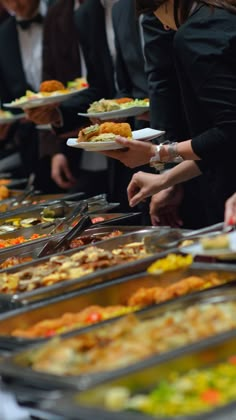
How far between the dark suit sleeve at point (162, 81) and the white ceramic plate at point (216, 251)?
1460 mm

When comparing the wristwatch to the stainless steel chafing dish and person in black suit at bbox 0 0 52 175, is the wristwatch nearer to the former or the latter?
the stainless steel chafing dish

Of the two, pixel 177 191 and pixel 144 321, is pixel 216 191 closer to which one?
pixel 177 191

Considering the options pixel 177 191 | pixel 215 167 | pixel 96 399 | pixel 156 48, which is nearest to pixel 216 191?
pixel 215 167

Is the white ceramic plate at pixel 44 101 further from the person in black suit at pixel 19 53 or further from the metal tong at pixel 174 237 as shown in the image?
the metal tong at pixel 174 237

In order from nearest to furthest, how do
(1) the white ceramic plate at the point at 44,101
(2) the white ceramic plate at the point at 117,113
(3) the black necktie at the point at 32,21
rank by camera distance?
(2) the white ceramic plate at the point at 117,113 < (1) the white ceramic plate at the point at 44,101 < (3) the black necktie at the point at 32,21

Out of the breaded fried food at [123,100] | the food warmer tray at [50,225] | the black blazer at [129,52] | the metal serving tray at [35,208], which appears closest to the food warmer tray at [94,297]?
the food warmer tray at [50,225]

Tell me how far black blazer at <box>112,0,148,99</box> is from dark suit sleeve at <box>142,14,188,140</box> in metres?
0.32

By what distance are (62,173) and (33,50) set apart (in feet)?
2.41

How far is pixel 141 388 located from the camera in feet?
5.24

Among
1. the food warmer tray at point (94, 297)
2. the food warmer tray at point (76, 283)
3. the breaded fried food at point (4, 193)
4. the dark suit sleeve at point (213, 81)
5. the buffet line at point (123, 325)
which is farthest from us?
the breaded fried food at point (4, 193)

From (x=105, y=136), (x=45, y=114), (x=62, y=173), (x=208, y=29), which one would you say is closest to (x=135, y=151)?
(x=105, y=136)

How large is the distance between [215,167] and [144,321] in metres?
→ 1.38

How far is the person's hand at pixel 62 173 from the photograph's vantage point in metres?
5.05

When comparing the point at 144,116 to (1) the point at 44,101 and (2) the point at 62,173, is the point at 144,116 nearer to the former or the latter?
(1) the point at 44,101
